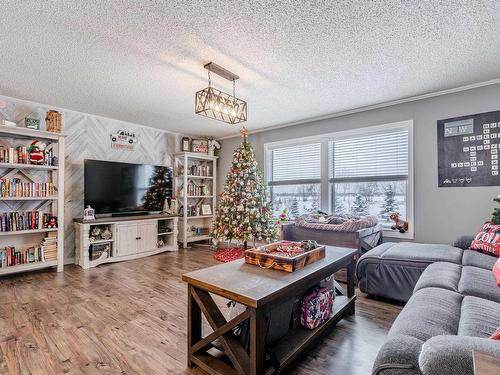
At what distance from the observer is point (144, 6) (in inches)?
72.6

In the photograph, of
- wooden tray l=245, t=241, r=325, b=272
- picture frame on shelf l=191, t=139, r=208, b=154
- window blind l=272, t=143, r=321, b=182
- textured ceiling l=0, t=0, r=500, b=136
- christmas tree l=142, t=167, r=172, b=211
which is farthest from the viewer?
picture frame on shelf l=191, t=139, r=208, b=154

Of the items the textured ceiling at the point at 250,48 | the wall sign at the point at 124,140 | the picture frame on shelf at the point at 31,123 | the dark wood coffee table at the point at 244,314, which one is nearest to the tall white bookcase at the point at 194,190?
the wall sign at the point at 124,140

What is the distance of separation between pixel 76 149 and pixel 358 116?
4.39 m

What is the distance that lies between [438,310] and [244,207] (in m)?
3.00

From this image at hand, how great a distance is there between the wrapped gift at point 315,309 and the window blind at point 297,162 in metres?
2.79

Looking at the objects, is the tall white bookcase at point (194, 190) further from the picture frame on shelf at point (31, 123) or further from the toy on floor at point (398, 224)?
the toy on floor at point (398, 224)

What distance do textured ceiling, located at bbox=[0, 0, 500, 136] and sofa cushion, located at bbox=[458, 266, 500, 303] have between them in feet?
6.06

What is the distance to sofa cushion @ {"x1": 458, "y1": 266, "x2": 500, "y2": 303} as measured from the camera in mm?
1643

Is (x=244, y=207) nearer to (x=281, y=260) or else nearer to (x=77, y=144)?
(x=281, y=260)

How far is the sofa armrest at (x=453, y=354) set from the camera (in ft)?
2.39

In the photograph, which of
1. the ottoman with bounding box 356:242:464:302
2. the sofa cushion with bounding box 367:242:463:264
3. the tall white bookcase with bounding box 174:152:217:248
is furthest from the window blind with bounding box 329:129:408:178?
the tall white bookcase with bounding box 174:152:217:248

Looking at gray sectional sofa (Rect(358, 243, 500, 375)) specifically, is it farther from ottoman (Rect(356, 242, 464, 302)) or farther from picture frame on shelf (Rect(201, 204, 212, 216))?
picture frame on shelf (Rect(201, 204, 212, 216))

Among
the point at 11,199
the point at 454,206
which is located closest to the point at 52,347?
the point at 11,199

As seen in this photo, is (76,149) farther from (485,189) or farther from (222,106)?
(485,189)
